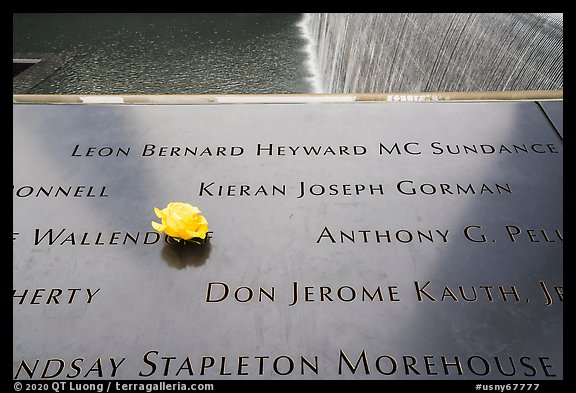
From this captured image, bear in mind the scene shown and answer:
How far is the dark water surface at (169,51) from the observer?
21.8 feet

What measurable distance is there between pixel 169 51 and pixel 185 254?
629 centimetres

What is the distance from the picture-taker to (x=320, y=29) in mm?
8055

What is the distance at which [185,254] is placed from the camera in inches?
81.7

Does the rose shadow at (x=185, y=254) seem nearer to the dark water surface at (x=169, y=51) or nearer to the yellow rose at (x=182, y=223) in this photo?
the yellow rose at (x=182, y=223)

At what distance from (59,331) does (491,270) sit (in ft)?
4.54

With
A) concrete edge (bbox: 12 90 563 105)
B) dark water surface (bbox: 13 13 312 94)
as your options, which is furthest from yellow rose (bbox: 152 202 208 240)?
dark water surface (bbox: 13 13 312 94)

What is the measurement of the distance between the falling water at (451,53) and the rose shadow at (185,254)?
2.28m

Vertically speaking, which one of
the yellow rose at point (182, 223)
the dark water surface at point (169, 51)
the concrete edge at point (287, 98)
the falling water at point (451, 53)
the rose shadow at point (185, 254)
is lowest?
the rose shadow at point (185, 254)

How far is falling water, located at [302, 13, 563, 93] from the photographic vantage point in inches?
138

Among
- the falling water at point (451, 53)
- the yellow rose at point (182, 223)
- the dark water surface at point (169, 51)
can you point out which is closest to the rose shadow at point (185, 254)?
the yellow rose at point (182, 223)

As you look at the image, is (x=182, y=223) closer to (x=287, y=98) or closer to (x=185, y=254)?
(x=185, y=254)

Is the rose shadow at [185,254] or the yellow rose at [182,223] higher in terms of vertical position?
the yellow rose at [182,223]

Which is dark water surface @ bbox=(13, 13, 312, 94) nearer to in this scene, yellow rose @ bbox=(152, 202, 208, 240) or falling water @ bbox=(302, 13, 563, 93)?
falling water @ bbox=(302, 13, 563, 93)

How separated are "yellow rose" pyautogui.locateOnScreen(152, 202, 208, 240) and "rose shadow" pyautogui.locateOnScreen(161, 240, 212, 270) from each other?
5cm
